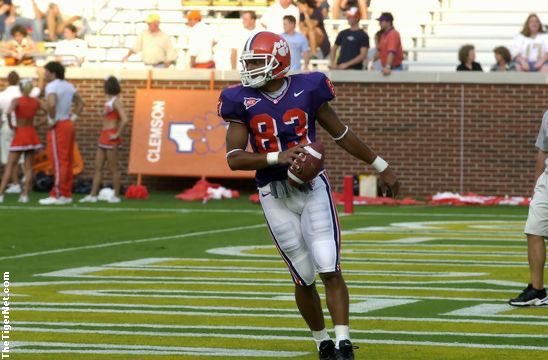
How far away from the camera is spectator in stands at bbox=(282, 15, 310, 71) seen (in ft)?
79.5

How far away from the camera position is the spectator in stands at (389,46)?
2423cm

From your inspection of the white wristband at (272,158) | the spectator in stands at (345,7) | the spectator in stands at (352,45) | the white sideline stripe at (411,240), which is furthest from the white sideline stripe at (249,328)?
the spectator in stands at (345,7)

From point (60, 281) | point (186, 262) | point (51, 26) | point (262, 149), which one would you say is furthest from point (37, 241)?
point (51, 26)

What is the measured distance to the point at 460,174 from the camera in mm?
24781

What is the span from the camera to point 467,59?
2472 cm

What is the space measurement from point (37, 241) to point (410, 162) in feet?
32.4

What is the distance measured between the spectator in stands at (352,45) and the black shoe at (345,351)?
16.9 metres

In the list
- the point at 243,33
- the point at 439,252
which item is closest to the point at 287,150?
the point at 439,252

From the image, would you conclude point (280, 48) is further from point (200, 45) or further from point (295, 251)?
point (200, 45)

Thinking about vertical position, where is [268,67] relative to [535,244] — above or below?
above

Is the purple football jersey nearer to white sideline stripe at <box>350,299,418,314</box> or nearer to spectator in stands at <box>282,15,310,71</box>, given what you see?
white sideline stripe at <box>350,299,418,314</box>

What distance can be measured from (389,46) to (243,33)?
421cm

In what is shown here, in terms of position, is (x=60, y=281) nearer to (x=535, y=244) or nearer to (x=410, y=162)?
(x=535, y=244)

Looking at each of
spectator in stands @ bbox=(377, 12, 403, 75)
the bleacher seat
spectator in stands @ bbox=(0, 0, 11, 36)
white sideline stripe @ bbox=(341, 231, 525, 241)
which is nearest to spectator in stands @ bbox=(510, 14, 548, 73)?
spectator in stands @ bbox=(377, 12, 403, 75)
